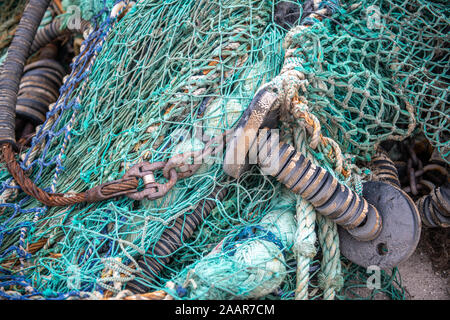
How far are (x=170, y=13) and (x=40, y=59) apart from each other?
3.52 ft

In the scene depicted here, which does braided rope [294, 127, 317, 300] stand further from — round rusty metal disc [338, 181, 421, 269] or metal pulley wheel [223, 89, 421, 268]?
round rusty metal disc [338, 181, 421, 269]

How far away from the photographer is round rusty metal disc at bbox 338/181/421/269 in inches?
65.1

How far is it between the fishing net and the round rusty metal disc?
0.09 meters

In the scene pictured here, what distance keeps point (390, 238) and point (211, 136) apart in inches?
34.0

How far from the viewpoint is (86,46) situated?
7.38 feet

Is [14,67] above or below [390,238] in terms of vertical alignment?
above

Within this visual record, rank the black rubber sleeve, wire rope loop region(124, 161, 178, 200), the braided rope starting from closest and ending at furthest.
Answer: the braided rope
wire rope loop region(124, 161, 178, 200)
the black rubber sleeve

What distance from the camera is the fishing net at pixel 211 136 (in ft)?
5.34

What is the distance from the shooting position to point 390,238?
1669 mm

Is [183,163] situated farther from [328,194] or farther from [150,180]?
[328,194]

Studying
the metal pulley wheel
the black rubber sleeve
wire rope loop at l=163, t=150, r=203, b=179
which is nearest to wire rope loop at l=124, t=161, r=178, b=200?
wire rope loop at l=163, t=150, r=203, b=179

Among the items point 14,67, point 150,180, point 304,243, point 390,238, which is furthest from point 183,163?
point 14,67
